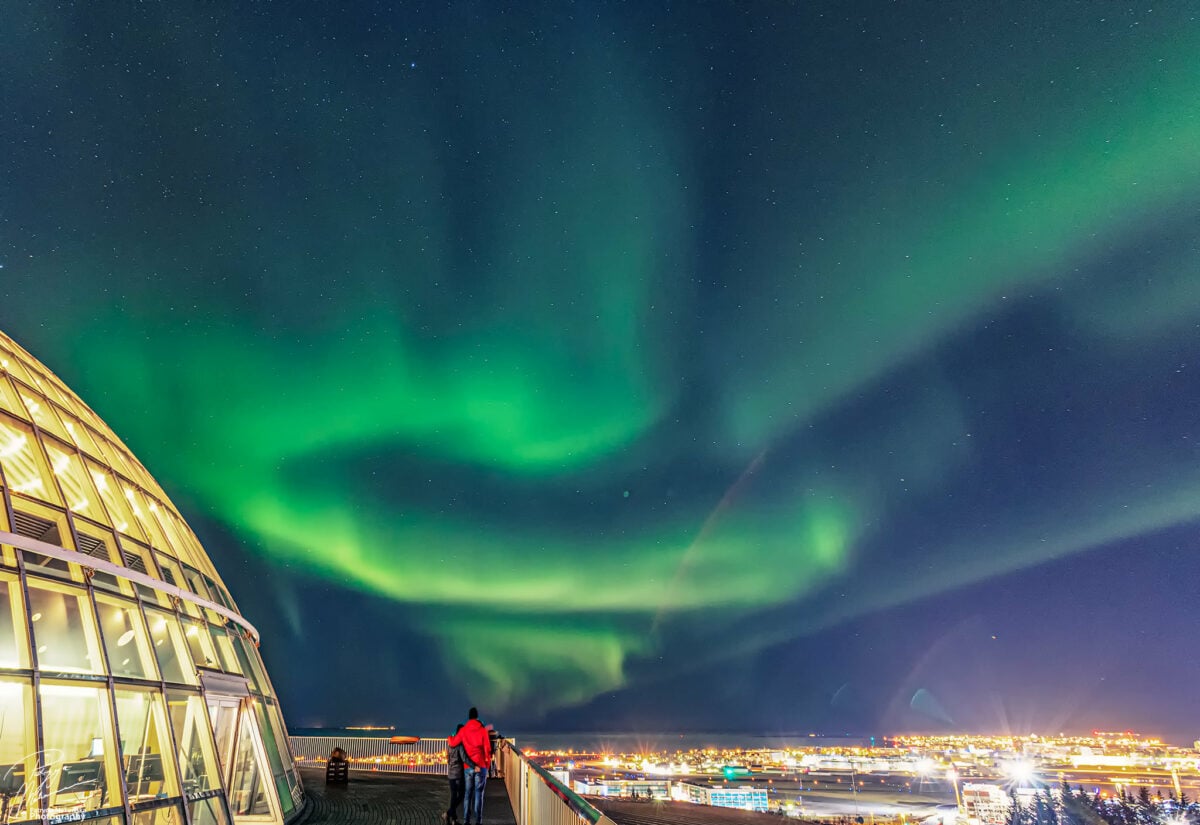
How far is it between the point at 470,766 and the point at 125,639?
608 centimetres

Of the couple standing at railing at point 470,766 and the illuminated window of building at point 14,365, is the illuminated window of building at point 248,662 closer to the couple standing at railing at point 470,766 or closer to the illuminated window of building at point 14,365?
the couple standing at railing at point 470,766

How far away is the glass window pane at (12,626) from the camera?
271 inches

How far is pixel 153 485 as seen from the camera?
48.7 ft

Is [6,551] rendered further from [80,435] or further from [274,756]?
[274,756]

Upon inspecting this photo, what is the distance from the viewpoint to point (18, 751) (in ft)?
21.3

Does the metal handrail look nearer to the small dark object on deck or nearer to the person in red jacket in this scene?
the person in red jacket

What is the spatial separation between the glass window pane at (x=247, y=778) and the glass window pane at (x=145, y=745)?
3.05m

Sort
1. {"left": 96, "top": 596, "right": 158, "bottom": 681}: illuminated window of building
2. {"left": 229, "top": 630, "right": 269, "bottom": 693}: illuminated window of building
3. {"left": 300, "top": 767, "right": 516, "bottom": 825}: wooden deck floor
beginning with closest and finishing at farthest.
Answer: {"left": 96, "top": 596, "right": 158, "bottom": 681}: illuminated window of building → {"left": 229, "top": 630, "right": 269, "bottom": 693}: illuminated window of building → {"left": 300, "top": 767, "right": 516, "bottom": 825}: wooden deck floor

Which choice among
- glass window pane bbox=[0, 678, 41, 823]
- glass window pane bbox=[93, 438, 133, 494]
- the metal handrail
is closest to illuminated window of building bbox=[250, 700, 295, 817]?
the metal handrail

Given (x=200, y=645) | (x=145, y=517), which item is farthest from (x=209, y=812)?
(x=145, y=517)

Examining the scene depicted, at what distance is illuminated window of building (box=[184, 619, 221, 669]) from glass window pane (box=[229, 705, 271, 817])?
1.42 m

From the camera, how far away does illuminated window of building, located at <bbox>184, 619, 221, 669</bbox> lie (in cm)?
1056

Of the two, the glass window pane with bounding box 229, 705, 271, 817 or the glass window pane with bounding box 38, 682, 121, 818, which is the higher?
the glass window pane with bounding box 38, 682, 121, 818

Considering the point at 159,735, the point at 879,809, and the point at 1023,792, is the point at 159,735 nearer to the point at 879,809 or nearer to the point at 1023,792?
the point at 879,809
